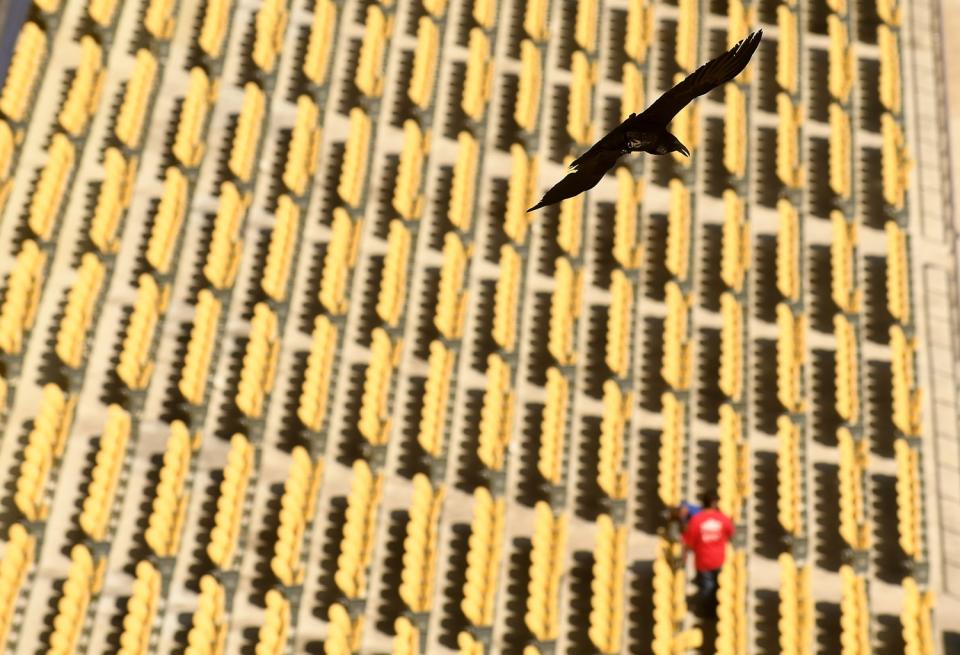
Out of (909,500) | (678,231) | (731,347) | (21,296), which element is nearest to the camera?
(909,500)

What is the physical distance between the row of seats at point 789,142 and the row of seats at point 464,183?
3.35 m

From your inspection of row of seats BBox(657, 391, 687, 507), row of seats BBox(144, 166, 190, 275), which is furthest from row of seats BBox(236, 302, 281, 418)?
row of seats BBox(657, 391, 687, 507)

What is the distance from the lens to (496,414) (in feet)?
43.2

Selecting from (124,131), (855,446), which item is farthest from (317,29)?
(855,446)

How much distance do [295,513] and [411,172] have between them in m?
4.07

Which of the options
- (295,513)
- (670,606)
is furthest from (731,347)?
(295,513)

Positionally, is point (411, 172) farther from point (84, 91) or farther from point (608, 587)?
point (608, 587)

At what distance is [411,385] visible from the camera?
13508 mm

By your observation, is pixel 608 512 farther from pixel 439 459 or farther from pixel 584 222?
pixel 584 222

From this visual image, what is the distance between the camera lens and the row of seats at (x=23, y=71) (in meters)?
14.1

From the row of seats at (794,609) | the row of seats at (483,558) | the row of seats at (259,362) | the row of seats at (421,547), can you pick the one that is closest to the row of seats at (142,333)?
the row of seats at (259,362)

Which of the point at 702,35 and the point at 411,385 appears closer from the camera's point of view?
the point at 411,385

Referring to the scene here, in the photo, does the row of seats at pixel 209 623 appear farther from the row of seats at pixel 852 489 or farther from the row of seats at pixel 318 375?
the row of seats at pixel 852 489

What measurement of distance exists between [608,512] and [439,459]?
168 centimetres
